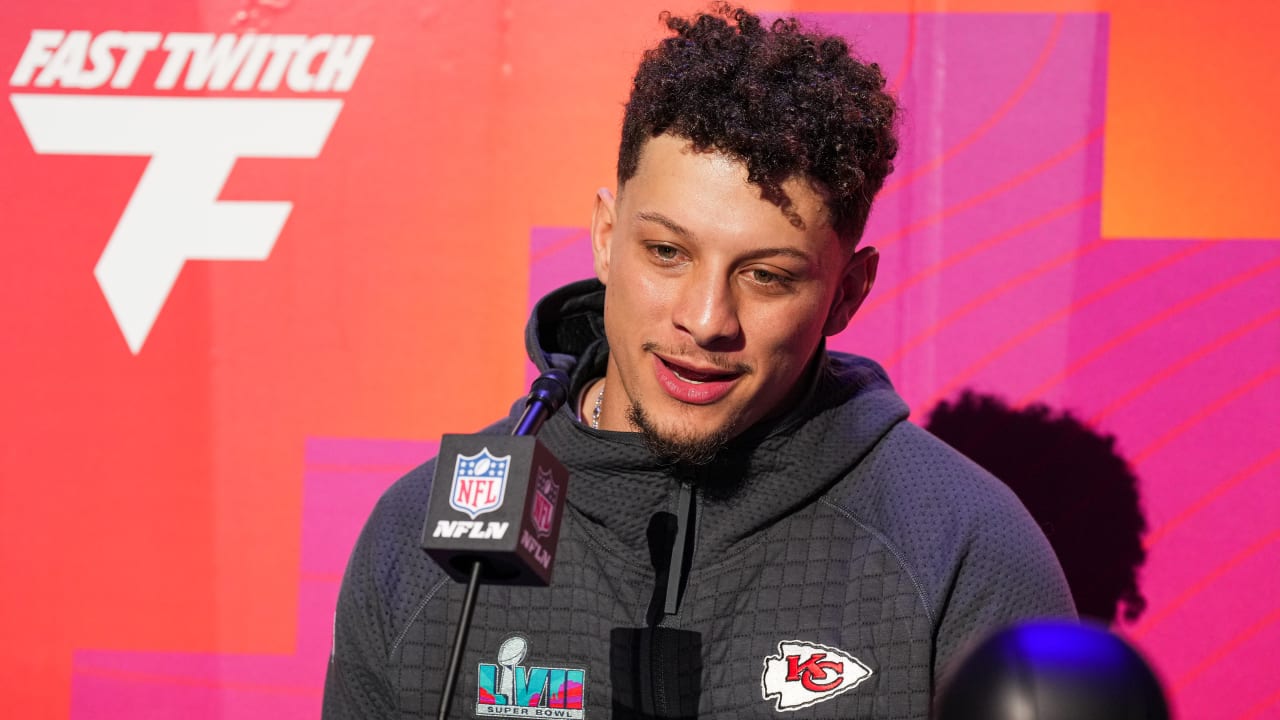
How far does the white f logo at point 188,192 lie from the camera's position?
72.3 inches

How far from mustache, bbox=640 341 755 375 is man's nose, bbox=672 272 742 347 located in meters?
0.01

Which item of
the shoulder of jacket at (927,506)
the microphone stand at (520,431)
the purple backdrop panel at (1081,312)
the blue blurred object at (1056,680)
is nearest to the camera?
the blue blurred object at (1056,680)

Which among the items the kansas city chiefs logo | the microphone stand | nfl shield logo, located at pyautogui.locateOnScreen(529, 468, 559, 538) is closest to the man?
the kansas city chiefs logo

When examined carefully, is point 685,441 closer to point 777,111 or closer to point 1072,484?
point 777,111

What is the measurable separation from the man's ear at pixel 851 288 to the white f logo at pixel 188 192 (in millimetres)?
875

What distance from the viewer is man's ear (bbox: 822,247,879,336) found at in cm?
137

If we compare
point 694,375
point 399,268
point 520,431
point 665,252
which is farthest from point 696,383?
point 399,268

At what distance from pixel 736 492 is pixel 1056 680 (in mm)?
849

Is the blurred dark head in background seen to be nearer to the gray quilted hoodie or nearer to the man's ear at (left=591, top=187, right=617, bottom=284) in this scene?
the gray quilted hoodie

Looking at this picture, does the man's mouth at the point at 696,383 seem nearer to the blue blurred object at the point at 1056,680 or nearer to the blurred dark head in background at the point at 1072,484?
the blurred dark head in background at the point at 1072,484

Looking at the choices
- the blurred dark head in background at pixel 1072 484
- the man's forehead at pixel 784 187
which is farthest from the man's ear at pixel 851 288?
the blurred dark head in background at pixel 1072 484

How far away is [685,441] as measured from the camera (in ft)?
4.23

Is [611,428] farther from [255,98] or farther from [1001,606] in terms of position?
[255,98]

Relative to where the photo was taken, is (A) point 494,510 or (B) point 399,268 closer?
(A) point 494,510
